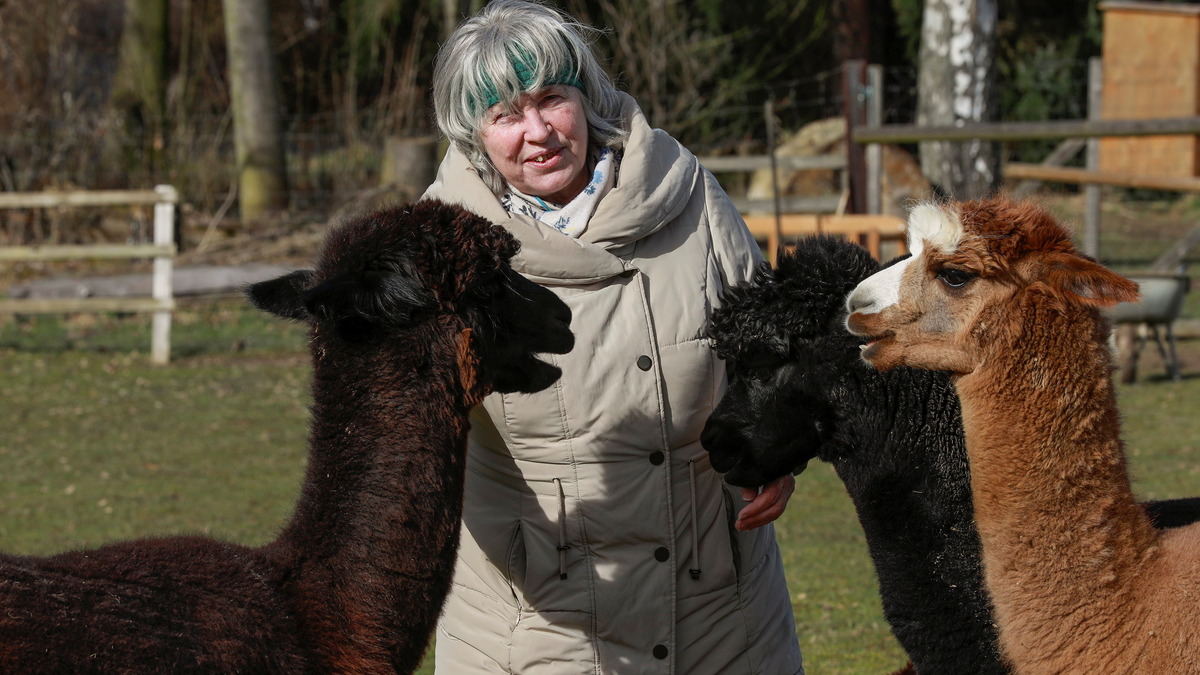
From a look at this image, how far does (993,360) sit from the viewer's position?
2664 millimetres

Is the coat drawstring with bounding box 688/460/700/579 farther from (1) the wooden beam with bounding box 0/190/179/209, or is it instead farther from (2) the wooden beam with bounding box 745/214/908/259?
(1) the wooden beam with bounding box 0/190/179/209

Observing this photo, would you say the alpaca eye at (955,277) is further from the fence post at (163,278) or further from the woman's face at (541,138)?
the fence post at (163,278)

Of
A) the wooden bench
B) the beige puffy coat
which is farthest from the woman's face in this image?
the wooden bench

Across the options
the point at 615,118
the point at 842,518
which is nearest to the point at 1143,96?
the point at 842,518

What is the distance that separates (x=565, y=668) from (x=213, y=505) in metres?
4.72

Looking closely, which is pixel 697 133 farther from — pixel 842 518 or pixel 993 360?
pixel 993 360

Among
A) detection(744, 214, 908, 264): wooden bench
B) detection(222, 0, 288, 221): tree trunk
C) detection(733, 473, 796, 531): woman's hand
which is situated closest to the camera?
detection(733, 473, 796, 531): woman's hand

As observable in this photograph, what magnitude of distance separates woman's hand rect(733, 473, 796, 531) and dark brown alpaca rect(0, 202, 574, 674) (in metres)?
0.59

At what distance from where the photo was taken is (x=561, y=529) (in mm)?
3039

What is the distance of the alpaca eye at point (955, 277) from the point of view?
2.72 metres

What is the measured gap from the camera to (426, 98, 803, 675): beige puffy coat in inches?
119

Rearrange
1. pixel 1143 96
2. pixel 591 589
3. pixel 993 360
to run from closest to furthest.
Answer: pixel 993 360
pixel 591 589
pixel 1143 96

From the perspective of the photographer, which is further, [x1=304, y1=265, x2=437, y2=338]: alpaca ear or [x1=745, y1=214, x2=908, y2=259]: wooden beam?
[x1=745, y1=214, x2=908, y2=259]: wooden beam

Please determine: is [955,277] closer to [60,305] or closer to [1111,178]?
[1111,178]
